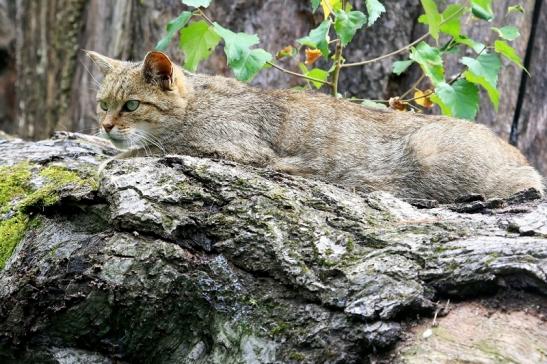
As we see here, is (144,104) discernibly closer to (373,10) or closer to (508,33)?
(373,10)

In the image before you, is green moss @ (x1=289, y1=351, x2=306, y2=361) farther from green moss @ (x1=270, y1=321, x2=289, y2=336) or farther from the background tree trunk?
the background tree trunk

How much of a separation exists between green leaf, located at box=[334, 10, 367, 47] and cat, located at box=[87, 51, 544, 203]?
52 cm

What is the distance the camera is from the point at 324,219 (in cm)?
339

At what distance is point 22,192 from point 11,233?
0.50 meters

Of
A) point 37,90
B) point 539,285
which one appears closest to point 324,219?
point 539,285

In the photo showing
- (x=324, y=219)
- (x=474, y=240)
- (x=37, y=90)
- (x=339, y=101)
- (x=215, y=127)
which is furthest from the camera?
(x=37, y=90)

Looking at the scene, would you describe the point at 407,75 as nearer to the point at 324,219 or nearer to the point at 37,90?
the point at 324,219

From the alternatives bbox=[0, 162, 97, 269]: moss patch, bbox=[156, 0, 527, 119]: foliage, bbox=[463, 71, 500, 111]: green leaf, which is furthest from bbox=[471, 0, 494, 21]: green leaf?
bbox=[0, 162, 97, 269]: moss patch

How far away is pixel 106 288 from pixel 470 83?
9.15 ft

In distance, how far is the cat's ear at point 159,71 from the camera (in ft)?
14.8

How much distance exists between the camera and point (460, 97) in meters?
4.71

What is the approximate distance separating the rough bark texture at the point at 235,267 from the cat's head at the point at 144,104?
3.02 feet

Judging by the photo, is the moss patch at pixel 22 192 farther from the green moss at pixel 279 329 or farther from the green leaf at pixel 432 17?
the green leaf at pixel 432 17

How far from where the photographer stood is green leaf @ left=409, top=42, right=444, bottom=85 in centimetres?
475
